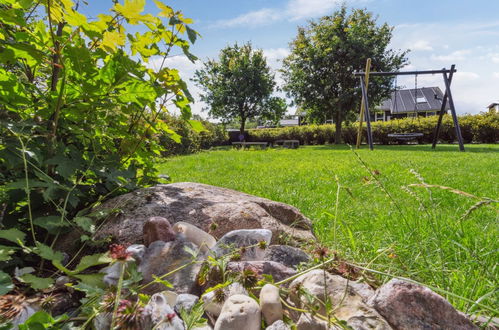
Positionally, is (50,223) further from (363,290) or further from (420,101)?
(420,101)

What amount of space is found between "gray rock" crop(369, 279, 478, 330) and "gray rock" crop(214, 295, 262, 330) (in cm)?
36

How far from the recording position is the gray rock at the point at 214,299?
991 millimetres

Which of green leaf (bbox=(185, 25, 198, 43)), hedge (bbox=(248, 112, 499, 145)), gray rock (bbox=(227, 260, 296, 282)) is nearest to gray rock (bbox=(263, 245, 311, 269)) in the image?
gray rock (bbox=(227, 260, 296, 282))

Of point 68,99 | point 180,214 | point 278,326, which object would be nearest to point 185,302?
point 278,326

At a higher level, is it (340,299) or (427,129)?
(427,129)

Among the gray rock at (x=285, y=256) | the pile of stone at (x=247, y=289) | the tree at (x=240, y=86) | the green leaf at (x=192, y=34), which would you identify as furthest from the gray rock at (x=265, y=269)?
the tree at (x=240, y=86)

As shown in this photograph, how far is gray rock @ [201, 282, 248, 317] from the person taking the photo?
99 cm

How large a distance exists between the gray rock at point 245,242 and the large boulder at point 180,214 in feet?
0.56

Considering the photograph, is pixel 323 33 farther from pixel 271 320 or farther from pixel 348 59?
pixel 271 320

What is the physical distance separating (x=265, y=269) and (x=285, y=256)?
0.19 meters

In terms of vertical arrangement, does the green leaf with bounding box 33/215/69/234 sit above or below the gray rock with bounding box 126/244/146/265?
above

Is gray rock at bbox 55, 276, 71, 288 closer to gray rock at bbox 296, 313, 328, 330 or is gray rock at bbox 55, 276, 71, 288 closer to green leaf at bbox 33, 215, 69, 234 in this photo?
green leaf at bbox 33, 215, 69, 234

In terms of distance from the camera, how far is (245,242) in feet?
4.36

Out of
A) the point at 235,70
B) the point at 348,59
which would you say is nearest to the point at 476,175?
the point at 348,59
